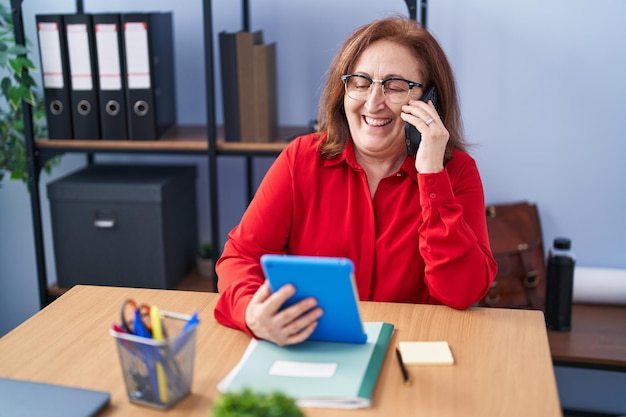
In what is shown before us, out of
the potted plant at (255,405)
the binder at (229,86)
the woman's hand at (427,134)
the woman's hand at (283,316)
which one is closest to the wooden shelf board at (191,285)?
the binder at (229,86)

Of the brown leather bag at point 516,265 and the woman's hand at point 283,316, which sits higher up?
the woman's hand at point 283,316

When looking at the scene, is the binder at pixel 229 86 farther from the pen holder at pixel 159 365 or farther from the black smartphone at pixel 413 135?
the pen holder at pixel 159 365

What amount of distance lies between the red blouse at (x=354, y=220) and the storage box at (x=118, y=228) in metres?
0.88

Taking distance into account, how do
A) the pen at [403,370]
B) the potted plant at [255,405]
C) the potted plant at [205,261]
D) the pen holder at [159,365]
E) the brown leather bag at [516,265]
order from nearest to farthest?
the potted plant at [255,405] → the pen holder at [159,365] → the pen at [403,370] → the brown leather bag at [516,265] → the potted plant at [205,261]

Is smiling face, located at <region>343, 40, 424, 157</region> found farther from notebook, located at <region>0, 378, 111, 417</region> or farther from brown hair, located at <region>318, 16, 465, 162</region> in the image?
notebook, located at <region>0, 378, 111, 417</region>

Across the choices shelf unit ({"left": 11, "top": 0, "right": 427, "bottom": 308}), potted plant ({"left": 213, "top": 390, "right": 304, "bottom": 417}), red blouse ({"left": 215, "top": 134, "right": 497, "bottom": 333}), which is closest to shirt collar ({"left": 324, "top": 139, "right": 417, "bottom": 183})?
red blouse ({"left": 215, "top": 134, "right": 497, "bottom": 333})

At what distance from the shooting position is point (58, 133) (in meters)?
2.49

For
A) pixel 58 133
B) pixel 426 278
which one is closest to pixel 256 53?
pixel 58 133

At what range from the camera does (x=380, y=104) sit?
65.6 inches

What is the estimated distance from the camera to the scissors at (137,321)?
1071mm

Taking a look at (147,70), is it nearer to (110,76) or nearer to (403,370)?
(110,76)

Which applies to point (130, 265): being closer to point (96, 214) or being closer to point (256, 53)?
point (96, 214)

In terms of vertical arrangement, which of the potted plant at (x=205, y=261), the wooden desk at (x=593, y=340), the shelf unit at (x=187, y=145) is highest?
the shelf unit at (x=187, y=145)

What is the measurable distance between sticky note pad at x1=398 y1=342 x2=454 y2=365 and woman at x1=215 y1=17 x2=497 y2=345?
11.5 inches
